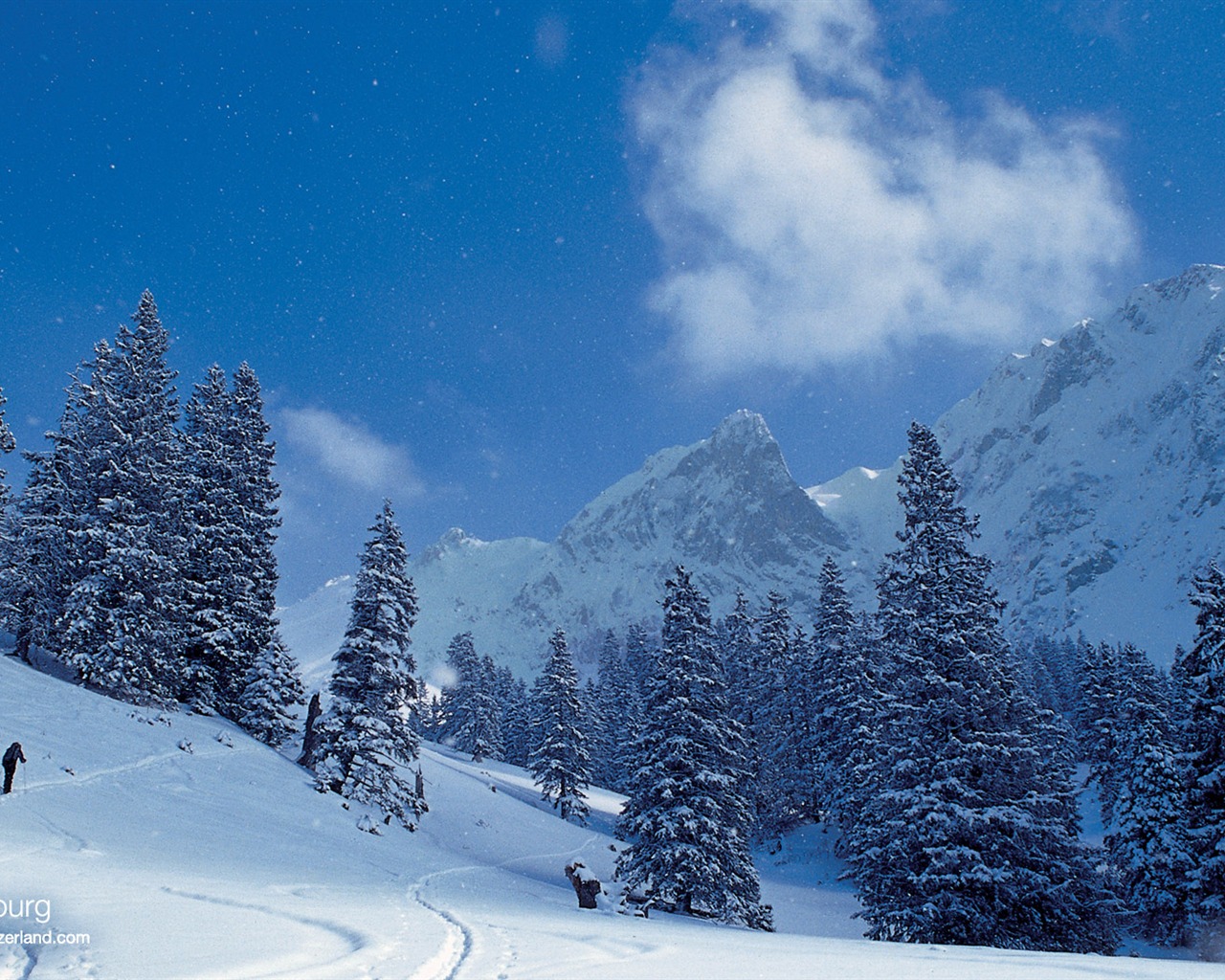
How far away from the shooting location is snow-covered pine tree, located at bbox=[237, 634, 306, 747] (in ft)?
84.8

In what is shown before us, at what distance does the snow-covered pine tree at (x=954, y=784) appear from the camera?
549 inches

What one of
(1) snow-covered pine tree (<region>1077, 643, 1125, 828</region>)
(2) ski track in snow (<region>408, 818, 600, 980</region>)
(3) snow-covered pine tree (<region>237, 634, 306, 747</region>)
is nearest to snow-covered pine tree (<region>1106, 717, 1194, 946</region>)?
(1) snow-covered pine tree (<region>1077, 643, 1125, 828</region>)

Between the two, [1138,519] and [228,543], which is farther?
[1138,519]

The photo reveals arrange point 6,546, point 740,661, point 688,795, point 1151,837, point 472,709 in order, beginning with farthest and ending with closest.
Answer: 1. point 472,709
2. point 740,661
3. point 6,546
4. point 1151,837
5. point 688,795

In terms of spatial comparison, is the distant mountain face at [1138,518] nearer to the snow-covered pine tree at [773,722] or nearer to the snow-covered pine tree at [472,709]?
the snow-covered pine tree at [773,722]

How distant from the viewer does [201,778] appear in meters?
18.1

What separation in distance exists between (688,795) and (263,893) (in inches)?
558

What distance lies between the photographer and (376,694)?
24500 millimetres

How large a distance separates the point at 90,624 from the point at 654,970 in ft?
80.2

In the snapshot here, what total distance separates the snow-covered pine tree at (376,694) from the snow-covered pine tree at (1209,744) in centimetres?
2363

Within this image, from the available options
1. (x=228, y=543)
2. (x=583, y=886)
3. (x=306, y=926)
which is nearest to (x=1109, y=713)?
(x=583, y=886)

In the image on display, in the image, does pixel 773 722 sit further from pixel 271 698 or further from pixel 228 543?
pixel 228 543

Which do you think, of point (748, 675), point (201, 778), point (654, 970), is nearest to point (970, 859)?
point (654, 970)

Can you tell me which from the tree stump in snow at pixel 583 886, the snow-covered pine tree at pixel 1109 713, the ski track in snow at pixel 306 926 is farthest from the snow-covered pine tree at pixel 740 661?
the ski track in snow at pixel 306 926
